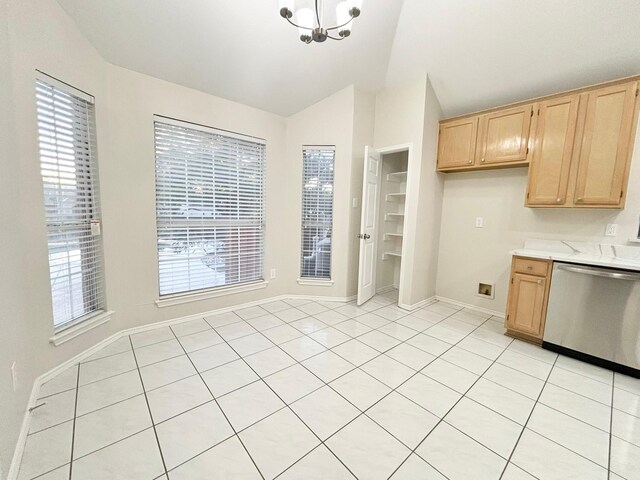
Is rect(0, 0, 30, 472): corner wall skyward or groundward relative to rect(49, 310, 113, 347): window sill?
skyward

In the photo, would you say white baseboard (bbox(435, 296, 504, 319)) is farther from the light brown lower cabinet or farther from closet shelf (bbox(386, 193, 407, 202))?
closet shelf (bbox(386, 193, 407, 202))

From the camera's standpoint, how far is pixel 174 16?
206cm

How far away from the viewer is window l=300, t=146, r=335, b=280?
141 inches

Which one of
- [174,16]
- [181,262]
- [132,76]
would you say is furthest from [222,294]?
[174,16]

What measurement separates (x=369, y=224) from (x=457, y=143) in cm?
151

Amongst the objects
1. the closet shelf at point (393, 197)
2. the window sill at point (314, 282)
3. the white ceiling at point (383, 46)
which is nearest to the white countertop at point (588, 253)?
the white ceiling at point (383, 46)

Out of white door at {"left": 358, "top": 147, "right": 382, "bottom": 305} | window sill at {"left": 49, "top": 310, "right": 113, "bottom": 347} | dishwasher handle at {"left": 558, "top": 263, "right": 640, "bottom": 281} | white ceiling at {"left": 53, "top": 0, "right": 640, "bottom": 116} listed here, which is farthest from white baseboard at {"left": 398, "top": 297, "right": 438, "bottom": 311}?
window sill at {"left": 49, "top": 310, "right": 113, "bottom": 347}

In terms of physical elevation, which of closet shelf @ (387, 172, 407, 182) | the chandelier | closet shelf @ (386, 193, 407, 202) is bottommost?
closet shelf @ (386, 193, 407, 202)

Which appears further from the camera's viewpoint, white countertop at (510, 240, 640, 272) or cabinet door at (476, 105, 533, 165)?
cabinet door at (476, 105, 533, 165)

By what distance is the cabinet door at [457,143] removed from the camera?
3162 millimetres

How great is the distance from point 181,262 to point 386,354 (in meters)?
2.37

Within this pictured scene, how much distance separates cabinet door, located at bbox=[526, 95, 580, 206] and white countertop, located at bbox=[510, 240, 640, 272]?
0.50m

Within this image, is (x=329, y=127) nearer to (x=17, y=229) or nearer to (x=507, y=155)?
(x=507, y=155)

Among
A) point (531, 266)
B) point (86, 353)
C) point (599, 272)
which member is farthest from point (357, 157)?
point (86, 353)
